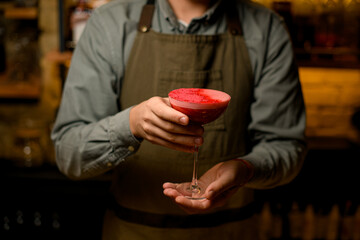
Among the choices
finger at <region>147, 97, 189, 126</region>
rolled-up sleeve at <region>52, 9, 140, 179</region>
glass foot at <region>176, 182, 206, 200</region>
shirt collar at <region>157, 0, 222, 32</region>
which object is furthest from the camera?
shirt collar at <region>157, 0, 222, 32</region>

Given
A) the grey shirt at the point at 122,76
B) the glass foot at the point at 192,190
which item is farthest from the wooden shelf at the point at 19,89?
the glass foot at the point at 192,190

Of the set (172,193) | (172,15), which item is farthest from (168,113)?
(172,15)

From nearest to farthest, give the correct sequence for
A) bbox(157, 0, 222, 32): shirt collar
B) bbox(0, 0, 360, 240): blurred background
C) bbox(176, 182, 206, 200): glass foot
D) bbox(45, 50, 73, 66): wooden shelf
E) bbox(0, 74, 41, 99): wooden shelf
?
bbox(176, 182, 206, 200): glass foot < bbox(157, 0, 222, 32): shirt collar < bbox(45, 50, 73, 66): wooden shelf < bbox(0, 0, 360, 240): blurred background < bbox(0, 74, 41, 99): wooden shelf

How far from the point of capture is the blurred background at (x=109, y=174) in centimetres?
229

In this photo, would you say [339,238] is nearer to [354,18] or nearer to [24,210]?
[354,18]

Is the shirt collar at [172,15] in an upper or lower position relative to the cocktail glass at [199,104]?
upper

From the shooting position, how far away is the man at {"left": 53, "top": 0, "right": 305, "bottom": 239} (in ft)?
Result: 4.22

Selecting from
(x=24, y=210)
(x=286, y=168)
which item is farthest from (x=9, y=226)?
(x=286, y=168)

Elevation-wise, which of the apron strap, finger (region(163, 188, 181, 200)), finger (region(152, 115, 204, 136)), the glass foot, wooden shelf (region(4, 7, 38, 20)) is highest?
the apron strap

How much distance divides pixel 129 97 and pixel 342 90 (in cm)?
183

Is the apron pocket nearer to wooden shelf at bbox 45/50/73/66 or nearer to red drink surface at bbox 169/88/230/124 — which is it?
red drink surface at bbox 169/88/230/124

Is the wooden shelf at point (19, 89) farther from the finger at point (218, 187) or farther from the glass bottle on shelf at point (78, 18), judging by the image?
the finger at point (218, 187)

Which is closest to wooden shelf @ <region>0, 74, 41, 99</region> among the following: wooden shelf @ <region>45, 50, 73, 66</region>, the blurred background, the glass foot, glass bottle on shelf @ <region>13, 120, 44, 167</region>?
the blurred background

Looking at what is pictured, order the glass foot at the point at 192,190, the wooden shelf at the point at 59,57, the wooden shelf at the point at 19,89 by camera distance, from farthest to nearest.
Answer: the wooden shelf at the point at 19,89
the wooden shelf at the point at 59,57
the glass foot at the point at 192,190
